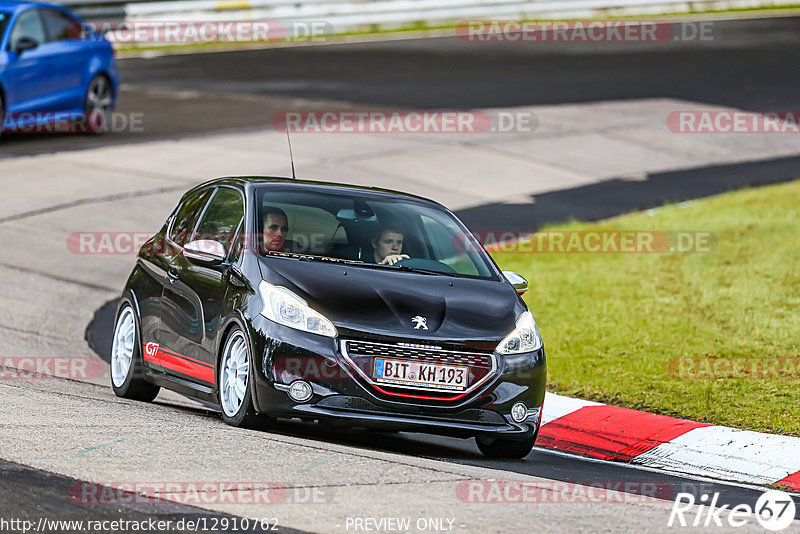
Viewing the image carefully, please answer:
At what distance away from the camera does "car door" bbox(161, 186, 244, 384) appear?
820cm

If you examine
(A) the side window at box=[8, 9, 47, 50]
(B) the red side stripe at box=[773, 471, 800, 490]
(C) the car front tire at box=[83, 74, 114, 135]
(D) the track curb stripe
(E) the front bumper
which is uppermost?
(A) the side window at box=[8, 9, 47, 50]

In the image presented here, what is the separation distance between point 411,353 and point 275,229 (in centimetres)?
146

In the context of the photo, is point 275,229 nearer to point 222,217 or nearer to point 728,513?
point 222,217

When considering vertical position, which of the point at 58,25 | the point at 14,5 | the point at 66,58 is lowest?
the point at 66,58

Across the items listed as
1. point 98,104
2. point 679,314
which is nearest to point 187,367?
point 679,314

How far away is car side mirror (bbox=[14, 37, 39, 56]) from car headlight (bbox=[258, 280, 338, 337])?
12172 mm

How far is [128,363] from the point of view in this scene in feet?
30.6

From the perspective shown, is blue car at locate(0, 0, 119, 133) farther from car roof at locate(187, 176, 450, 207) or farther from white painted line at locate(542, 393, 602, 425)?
white painted line at locate(542, 393, 602, 425)

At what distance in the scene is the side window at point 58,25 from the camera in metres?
19.6

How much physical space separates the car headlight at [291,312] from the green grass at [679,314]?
304cm

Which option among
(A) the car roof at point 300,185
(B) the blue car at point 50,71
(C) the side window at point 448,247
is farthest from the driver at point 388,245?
(B) the blue car at point 50,71

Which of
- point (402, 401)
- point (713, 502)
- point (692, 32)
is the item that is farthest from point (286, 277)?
point (692, 32)

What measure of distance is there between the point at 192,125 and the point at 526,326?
15.2 meters

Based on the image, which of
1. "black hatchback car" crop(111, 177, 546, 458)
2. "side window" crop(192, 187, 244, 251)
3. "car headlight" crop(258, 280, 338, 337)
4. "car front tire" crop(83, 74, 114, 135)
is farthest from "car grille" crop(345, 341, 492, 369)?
"car front tire" crop(83, 74, 114, 135)
